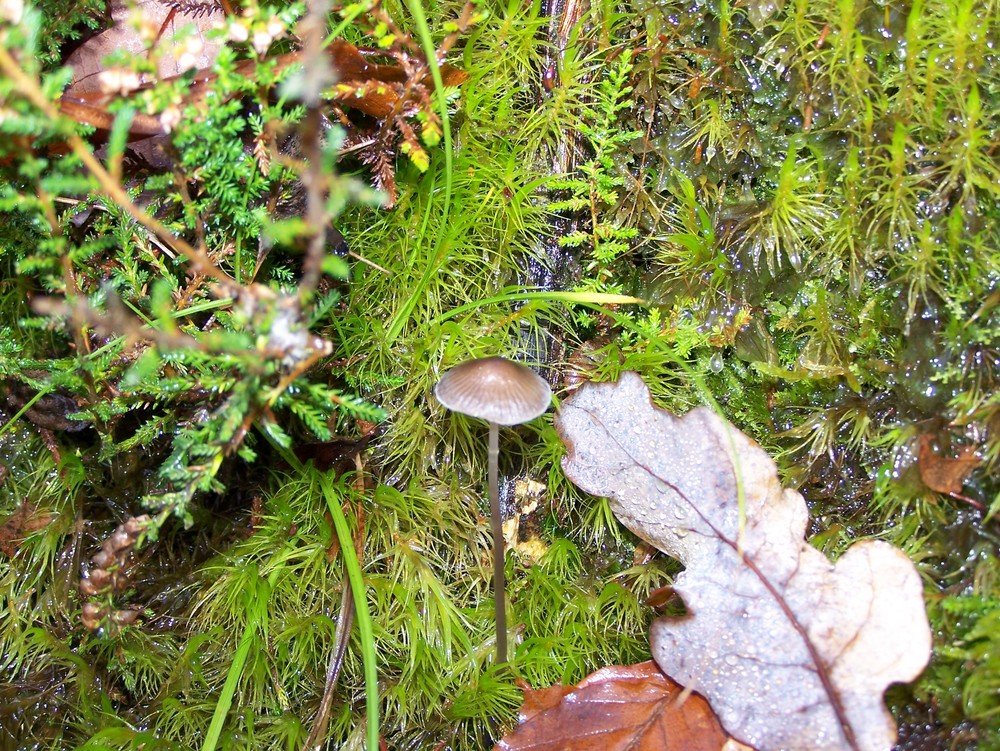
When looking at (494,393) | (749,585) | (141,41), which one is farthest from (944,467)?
(141,41)

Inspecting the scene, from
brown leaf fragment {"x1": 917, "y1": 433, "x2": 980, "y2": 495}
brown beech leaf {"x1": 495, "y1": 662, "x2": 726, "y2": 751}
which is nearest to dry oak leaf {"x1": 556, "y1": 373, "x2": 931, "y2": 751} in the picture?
brown beech leaf {"x1": 495, "y1": 662, "x2": 726, "y2": 751}

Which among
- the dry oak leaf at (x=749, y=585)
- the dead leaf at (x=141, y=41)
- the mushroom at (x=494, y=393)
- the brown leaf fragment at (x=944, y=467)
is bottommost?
the dry oak leaf at (x=749, y=585)

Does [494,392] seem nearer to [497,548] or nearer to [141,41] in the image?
[497,548]

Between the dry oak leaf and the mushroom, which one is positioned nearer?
the dry oak leaf

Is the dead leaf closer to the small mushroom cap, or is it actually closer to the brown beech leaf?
the small mushroom cap

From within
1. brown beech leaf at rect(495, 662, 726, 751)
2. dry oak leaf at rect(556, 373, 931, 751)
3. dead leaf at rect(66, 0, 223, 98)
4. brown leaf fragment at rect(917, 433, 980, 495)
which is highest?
dead leaf at rect(66, 0, 223, 98)

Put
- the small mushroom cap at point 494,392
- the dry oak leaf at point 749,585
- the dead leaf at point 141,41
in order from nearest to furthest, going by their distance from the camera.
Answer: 1. the dry oak leaf at point 749,585
2. the small mushroom cap at point 494,392
3. the dead leaf at point 141,41

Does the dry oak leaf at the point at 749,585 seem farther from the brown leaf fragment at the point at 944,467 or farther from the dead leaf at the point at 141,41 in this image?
the dead leaf at the point at 141,41

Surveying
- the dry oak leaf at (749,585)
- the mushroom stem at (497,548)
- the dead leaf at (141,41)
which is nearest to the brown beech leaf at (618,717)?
the dry oak leaf at (749,585)
